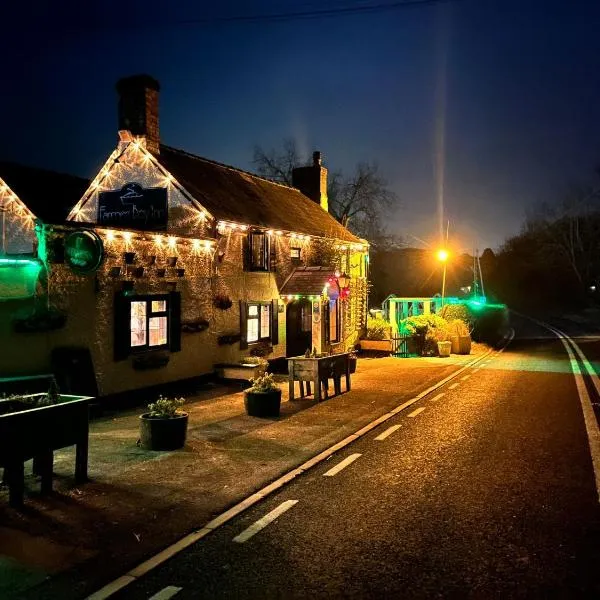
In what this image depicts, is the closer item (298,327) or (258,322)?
(258,322)

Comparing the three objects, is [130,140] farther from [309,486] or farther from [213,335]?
[309,486]

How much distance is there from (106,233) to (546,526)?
992cm

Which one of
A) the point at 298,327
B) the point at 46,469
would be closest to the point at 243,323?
the point at 298,327

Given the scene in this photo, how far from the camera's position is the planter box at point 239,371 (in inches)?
614

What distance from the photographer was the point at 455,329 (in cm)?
2620

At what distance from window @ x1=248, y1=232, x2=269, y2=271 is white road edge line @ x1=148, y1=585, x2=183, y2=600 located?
1331 cm

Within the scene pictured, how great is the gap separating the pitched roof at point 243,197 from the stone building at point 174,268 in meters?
0.08

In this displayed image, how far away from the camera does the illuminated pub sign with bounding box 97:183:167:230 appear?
1698 centimetres

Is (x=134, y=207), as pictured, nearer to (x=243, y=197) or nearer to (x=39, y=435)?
(x=243, y=197)

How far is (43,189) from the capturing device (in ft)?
61.7

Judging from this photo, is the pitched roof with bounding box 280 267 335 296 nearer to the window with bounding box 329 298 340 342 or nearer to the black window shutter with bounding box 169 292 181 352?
the window with bounding box 329 298 340 342

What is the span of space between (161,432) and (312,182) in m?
21.3

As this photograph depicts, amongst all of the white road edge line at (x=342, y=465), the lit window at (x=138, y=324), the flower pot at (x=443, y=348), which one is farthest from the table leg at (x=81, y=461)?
the flower pot at (x=443, y=348)

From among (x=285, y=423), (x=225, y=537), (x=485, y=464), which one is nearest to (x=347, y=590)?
(x=225, y=537)
